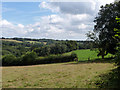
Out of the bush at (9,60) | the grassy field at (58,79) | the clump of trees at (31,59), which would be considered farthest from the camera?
the bush at (9,60)

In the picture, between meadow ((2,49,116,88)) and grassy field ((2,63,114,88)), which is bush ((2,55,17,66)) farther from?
grassy field ((2,63,114,88))

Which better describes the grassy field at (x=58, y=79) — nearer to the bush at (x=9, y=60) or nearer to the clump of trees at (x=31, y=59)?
the clump of trees at (x=31, y=59)

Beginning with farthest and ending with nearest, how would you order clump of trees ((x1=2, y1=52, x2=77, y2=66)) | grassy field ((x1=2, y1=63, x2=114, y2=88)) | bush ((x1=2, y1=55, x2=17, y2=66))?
bush ((x1=2, y1=55, x2=17, y2=66)) < clump of trees ((x1=2, y1=52, x2=77, y2=66)) < grassy field ((x1=2, y1=63, x2=114, y2=88))

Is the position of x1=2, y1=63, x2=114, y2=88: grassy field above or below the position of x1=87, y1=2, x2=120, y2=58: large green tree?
below

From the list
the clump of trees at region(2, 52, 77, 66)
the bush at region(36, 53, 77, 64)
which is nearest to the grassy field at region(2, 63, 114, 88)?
the clump of trees at region(2, 52, 77, 66)

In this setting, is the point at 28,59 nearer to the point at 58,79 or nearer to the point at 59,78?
the point at 59,78

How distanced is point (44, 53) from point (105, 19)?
171ft

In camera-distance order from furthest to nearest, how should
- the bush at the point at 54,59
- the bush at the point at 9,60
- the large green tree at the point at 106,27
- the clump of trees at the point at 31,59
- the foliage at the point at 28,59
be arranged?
the bush at the point at 9,60, the bush at the point at 54,59, the clump of trees at the point at 31,59, the foliage at the point at 28,59, the large green tree at the point at 106,27

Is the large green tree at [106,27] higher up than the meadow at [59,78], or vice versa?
the large green tree at [106,27]

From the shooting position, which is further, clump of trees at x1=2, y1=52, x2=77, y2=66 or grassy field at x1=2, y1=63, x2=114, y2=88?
clump of trees at x1=2, y1=52, x2=77, y2=66

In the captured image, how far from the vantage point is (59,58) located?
49375 mm

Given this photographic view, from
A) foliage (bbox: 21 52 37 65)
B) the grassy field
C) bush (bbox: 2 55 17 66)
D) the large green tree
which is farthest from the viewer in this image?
bush (bbox: 2 55 17 66)

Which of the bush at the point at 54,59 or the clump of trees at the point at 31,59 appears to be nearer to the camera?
the clump of trees at the point at 31,59

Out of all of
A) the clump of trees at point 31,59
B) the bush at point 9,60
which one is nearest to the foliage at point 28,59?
the clump of trees at point 31,59
